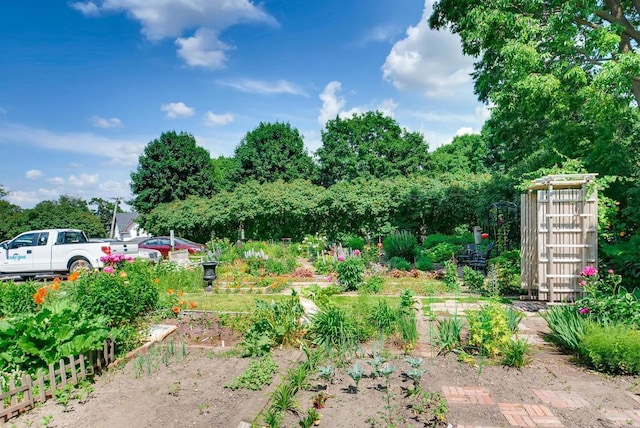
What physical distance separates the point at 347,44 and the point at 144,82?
6257mm

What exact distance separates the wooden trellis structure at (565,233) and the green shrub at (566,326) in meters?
2.00

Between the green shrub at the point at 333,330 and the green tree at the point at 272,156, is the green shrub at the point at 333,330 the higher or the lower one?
the lower one

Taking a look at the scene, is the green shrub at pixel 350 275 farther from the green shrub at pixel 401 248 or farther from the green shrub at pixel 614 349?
the green shrub at pixel 614 349

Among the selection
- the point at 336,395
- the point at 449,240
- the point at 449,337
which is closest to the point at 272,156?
the point at 449,240

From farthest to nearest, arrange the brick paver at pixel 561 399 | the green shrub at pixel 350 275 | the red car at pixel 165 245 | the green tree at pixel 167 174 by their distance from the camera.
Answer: the green tree at pixel 167 174 → the red car at pixel 165 245 → the green shrub at pixel 350 275 → the brick paver at pixel 561 399

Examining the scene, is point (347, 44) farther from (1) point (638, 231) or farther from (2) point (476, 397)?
(2) point (476, 397)

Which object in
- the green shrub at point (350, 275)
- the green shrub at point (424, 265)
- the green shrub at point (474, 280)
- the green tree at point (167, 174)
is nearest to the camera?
the green shrub at point (474, 280)

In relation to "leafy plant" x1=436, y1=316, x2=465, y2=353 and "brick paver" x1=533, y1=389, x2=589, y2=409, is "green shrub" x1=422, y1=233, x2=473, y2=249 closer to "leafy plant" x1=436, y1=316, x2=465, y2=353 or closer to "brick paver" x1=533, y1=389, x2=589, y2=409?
"leafy plant" x1=436, y1=316, x2=465, y2=353

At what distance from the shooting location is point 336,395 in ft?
10.9

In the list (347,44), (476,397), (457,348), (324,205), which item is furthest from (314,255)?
(476,397)

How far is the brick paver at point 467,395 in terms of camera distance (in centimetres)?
325

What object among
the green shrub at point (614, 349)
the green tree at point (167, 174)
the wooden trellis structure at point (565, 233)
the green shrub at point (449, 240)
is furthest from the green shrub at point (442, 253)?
the green tree at point (167, 174)

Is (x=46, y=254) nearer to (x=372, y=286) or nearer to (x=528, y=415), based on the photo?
(x=372, y=286)

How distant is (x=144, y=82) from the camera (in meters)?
10.8
